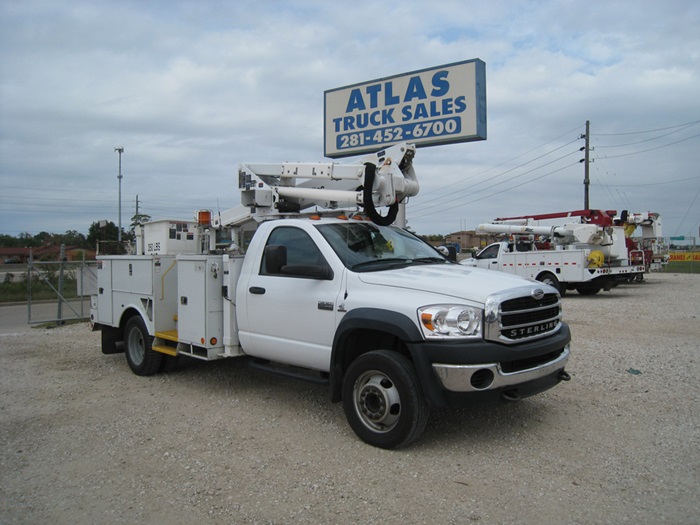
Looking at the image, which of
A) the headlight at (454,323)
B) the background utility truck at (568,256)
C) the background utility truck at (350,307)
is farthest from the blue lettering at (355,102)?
the headlight at (454,323)

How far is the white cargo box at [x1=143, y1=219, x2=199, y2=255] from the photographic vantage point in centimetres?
804

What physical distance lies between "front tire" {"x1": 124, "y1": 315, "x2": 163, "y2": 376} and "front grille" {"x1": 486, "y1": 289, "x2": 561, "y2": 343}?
4.79 m

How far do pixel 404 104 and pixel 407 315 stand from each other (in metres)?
10.3

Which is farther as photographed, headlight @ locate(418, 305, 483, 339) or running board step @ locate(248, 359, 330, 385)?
running board step @ locate(248, 359, 330, 385)

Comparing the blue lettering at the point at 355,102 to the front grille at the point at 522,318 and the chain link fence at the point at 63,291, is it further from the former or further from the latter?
the front grille at the point at 522,318

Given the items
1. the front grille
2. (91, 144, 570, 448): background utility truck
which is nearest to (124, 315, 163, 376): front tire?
(91, 144, 570, 448): background utility truck

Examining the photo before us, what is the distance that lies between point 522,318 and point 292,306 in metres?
2.13

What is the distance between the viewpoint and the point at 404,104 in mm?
13812

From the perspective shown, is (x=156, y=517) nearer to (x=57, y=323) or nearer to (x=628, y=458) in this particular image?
(x=628, y=458)

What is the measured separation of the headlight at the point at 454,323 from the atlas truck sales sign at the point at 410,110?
9.26m

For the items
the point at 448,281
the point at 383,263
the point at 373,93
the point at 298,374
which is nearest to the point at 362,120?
the point at 373,93

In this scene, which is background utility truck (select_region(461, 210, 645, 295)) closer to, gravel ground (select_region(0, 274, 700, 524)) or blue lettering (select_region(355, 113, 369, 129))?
blue lettering (select_region(355, 113, 369, 129))

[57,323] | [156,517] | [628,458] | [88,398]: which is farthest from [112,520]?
[57,323]

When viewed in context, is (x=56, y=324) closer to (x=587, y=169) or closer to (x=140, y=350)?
(x=140, y=350)
